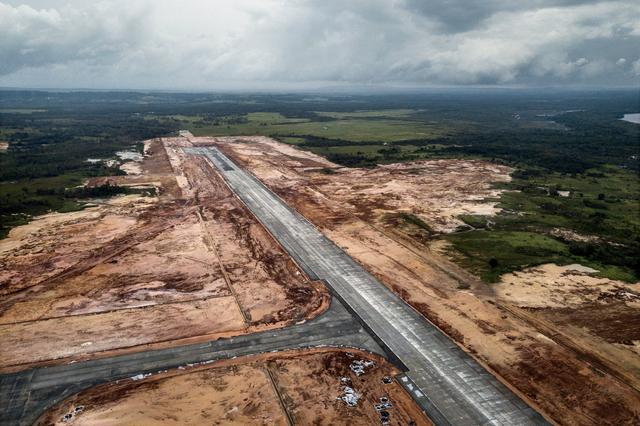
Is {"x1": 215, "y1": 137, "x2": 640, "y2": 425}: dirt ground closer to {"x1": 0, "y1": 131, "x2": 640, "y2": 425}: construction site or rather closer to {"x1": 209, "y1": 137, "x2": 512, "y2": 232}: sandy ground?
{"x1": 0, "y1": 131, "x2": 640, "y2": 425}: construction site

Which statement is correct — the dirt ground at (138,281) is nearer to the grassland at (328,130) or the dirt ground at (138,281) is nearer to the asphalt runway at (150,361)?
the asphalt runway at (150,361)

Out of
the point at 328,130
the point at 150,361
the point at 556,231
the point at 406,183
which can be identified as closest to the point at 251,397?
the point at 150,361

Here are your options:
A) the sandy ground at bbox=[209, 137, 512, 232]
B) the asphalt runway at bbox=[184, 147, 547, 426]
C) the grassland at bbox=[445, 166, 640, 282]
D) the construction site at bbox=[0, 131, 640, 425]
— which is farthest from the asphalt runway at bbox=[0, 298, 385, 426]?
the sandy ground at bbox=[209, 137, 512, 232]

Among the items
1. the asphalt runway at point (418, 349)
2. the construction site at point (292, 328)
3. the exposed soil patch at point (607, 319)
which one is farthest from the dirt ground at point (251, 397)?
the exposed soil patch at point (607, 319)

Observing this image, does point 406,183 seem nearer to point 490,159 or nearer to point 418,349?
point 490,159

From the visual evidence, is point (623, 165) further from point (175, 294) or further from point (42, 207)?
point (42, 207)

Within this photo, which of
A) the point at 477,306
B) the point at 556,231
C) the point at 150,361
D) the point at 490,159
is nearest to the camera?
the point at 150,361
